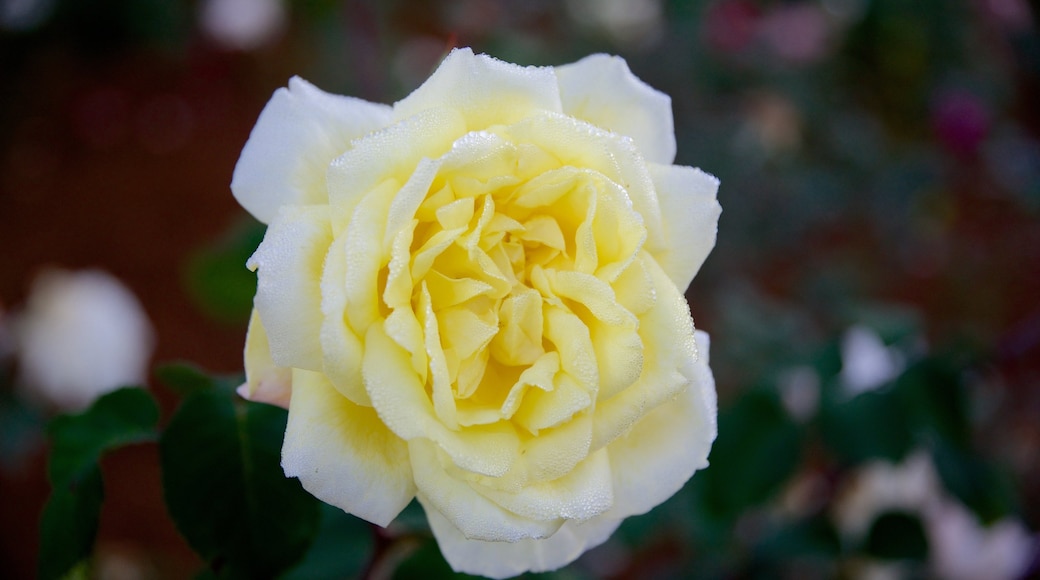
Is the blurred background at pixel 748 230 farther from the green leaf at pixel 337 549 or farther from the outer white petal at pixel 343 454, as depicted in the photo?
the outer white petal at pixel 343 454

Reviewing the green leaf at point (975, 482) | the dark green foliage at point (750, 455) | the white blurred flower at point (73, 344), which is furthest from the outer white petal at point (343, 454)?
the white blurred flower at point (73, 344)

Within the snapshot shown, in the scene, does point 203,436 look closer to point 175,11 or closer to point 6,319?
point 6,319

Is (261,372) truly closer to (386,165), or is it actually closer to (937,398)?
(386,165)

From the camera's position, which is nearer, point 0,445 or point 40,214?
point 0,445

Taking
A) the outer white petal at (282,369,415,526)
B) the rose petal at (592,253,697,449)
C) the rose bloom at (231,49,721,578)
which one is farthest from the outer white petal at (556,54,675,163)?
the outer white petal at (282,369,415,526)

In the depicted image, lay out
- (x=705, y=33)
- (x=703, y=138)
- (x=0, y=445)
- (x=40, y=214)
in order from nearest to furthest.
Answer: (x=0, y=445) < (x=703, y=138) < (x=705, y=33) < (x=40, y=214)

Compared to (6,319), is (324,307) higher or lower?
higher

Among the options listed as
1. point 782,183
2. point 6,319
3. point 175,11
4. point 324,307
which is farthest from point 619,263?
point 175,11
